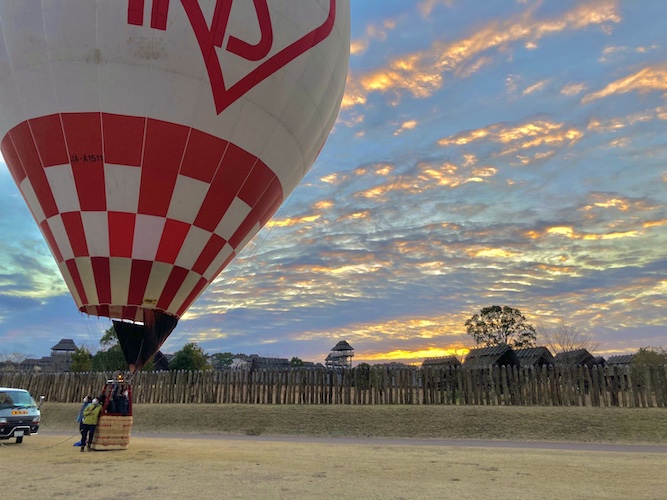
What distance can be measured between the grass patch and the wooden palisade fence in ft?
3.08

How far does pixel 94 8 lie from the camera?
9.45 meters

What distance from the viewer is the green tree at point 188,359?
43469 millimetres

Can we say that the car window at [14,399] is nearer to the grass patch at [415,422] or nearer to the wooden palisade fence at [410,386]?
the grass patch at [415,422]

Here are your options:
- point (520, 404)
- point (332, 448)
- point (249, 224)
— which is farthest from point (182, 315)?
point (520, 404)

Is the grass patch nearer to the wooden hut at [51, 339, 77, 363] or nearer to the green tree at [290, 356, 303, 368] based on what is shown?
the green tree at [290, 356, 303, 368]

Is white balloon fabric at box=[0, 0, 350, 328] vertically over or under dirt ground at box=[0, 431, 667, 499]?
over

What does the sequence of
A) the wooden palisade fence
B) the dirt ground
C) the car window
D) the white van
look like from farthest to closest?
the wooden palisade fence, the car window, the white van, the dirt ground

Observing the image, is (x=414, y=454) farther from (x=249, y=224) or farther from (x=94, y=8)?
(x=94, y=8)

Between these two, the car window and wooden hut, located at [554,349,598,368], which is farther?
wooden hut, located at [554,349,598,368]

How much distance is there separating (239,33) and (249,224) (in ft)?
14.4

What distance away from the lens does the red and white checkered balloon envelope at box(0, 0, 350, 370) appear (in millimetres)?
9562

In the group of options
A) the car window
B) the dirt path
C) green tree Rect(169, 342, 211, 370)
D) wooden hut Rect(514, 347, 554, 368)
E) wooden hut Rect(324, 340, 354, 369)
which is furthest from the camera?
wooden hut Rect(324, 340, 354, 369)

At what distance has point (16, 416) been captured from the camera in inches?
577

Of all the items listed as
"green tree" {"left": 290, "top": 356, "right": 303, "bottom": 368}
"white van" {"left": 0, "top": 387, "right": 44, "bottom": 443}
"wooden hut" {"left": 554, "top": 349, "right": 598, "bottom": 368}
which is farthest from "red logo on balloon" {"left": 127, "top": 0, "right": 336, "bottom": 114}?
"green tree" {"left": 290, "top": 356, "right": 303, "bottom": 368}
